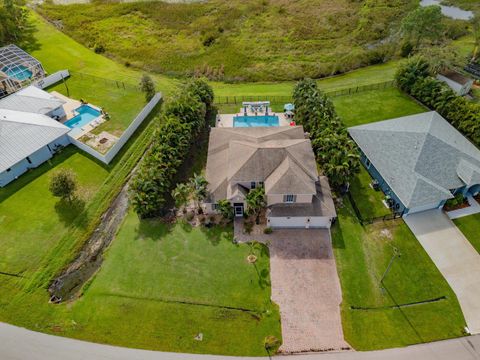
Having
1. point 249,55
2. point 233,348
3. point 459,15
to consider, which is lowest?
point 233,348

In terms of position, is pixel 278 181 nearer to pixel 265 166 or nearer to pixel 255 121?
pixel 265 166

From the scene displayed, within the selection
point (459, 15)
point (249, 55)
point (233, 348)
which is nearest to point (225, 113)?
point (249, 55)

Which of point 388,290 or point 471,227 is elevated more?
point 471,227

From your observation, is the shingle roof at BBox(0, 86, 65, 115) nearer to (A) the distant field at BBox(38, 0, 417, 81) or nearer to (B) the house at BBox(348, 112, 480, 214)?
(A) the distant field at BBox(38, 0, 417, 81)

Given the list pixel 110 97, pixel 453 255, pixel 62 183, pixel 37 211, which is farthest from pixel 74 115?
pixel 453 255

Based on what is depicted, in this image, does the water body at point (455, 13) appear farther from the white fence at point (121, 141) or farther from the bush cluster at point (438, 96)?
the white fence at point (121, 141)

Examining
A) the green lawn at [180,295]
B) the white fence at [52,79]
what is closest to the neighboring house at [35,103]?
the white fence at [52,79]

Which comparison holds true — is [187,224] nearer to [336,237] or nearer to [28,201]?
[336,237]
